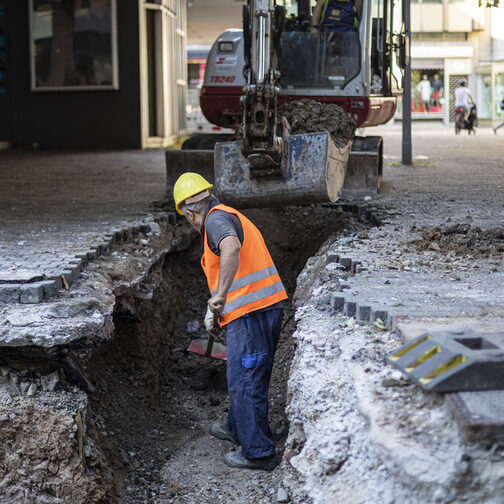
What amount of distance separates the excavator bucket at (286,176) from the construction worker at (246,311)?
5.77 feet

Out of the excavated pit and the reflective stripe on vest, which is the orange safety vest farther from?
the excavated pit

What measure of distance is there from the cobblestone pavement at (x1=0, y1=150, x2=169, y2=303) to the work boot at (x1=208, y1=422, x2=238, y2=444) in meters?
1.56

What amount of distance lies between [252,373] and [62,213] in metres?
4.24

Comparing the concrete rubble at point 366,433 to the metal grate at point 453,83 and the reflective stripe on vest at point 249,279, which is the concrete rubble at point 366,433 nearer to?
the reflective stripe on vest at point 249,279

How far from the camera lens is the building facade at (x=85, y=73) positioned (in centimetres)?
1753

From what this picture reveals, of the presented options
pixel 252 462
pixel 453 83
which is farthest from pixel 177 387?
pixel 453 83

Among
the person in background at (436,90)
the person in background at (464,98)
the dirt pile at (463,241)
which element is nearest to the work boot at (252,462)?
the dirt pile at (463,241)

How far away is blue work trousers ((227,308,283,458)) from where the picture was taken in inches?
199

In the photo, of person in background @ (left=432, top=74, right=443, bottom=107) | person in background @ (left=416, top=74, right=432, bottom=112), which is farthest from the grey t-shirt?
person in background @ (left=432, top=74, right=443, bottom=107)

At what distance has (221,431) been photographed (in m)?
5.80

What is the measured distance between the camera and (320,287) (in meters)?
5.58

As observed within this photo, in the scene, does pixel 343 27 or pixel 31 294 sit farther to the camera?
pixel 343 27

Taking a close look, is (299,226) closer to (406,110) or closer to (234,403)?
(234,403)

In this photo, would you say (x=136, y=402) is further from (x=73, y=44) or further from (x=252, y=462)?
(x=73, y=44)
